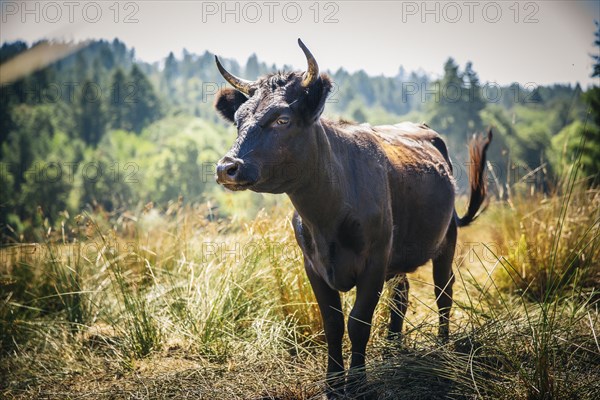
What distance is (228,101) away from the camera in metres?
4.32

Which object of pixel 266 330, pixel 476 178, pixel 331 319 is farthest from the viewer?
pixel 476 178

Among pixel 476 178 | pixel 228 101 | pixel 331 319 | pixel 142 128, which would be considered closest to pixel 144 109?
pixel 142 128

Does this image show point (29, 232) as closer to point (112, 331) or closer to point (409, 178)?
point (112, 331)

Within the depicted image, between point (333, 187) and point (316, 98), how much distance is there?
2.15 ft

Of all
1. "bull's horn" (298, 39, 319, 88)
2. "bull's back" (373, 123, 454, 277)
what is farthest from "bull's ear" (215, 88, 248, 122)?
"bull's back" (373, 123, 454, 277)

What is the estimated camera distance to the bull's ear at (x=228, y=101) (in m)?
4.27

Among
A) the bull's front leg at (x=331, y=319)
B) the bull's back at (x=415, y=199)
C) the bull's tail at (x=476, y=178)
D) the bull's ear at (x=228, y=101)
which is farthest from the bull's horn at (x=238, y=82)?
the bull's tail at (x=476, y=178)

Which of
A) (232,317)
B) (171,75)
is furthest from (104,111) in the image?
(232,317)

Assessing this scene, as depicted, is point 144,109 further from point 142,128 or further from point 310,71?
point 310,71

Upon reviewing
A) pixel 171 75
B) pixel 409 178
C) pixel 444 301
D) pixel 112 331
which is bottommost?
pixel 112 331

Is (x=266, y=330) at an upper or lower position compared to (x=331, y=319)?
lower

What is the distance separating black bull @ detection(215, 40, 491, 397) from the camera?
368 centimetres

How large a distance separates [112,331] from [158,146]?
6506 centimetres

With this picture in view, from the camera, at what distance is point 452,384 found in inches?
137
